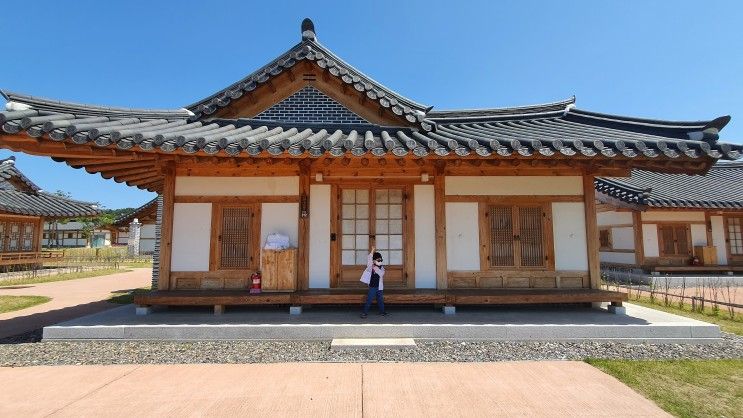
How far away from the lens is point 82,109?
7312mm

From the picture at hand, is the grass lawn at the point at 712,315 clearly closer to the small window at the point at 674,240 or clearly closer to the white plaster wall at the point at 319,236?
the white plaster wall at the point at 319,236

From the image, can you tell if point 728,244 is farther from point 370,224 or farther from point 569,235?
point 370,224

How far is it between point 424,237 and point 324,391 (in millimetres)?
3982

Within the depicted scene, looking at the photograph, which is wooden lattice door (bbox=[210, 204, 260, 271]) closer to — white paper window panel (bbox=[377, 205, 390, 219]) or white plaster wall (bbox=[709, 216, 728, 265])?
white paper window panel (bbox=[377, 205, 390, 219])

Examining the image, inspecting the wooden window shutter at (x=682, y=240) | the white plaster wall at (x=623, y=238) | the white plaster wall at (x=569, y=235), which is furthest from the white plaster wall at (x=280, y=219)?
the wooden window shutter at (x=682, y=240)

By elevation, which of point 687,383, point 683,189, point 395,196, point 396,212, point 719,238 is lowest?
point 687,383

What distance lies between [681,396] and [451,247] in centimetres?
409

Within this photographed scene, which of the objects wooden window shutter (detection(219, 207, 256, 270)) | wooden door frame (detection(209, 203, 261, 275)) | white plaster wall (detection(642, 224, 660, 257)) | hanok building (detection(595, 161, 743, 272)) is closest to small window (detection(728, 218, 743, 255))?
hanok building (detection(595, 161, 743, 272))

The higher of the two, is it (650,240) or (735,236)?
(735,236)

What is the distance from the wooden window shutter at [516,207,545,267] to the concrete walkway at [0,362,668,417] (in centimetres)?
272

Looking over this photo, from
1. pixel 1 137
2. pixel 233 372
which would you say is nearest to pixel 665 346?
pixel 233 372

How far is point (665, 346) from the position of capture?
5762mm

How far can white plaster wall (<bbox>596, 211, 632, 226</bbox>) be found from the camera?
54.7 ft

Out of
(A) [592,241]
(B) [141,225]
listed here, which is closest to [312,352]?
(A) [592,241]
